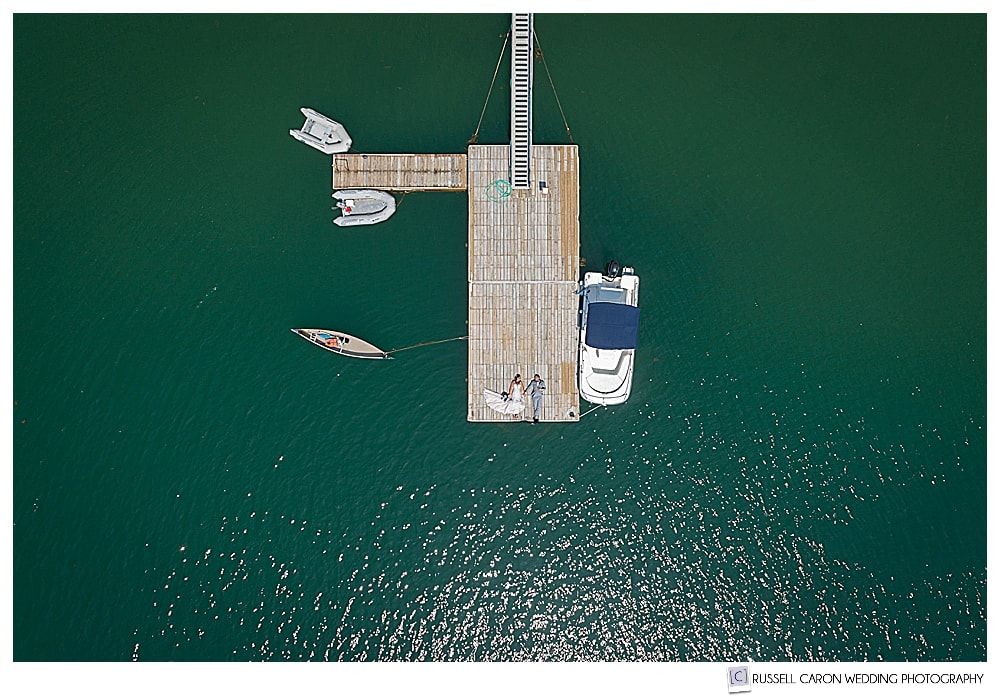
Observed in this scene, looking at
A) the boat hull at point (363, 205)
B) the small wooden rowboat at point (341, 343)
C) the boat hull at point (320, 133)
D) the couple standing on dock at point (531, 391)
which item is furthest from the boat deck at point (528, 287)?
the boat hull at point (320, 133)

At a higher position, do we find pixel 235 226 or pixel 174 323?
pixel 235 226

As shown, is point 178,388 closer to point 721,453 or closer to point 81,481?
point 81,481

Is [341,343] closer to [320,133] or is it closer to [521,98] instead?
[320,133]

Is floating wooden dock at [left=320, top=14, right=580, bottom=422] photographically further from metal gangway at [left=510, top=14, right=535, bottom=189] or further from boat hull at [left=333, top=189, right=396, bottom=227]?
boat hull at [left=333, top=189, right=396, bottom=227]

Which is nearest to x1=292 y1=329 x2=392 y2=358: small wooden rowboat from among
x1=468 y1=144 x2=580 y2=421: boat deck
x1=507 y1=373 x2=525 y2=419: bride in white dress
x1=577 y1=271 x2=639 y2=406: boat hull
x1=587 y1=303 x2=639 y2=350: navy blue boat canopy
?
x1=468 y1=144 x2=580 y2=421: boat deck

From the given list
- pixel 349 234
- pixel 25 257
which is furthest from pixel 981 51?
pixel 25 257

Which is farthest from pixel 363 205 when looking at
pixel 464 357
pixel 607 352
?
pixel 607 352
